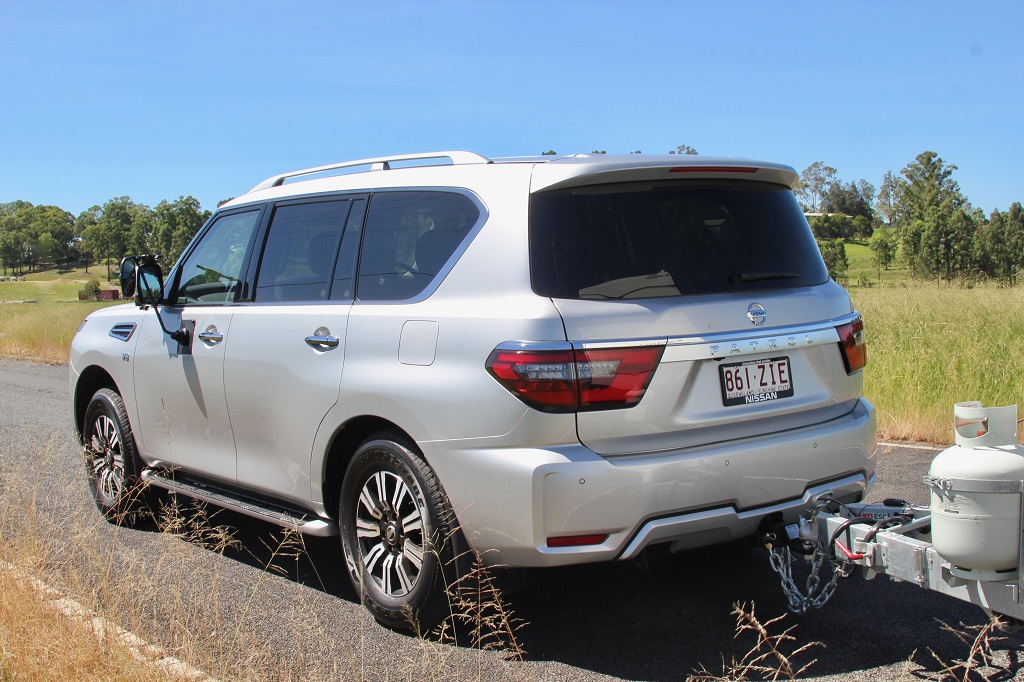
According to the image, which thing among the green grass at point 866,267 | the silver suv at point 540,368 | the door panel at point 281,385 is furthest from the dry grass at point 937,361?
the green grass at point 866,267

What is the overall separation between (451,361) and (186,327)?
7.59 feet

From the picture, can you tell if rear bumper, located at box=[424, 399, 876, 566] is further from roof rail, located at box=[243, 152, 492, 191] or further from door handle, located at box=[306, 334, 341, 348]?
roof rail, located at box=[243, 152, 492, 191]

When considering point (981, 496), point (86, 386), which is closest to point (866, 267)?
point (86, 386)

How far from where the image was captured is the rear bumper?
3.39m

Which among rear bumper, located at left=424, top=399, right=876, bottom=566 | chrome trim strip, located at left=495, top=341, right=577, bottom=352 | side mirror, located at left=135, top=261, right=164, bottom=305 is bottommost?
rear bumper, located at left=424, top=399, right=876, bottom=566

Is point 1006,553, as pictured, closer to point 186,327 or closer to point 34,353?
point 186,327

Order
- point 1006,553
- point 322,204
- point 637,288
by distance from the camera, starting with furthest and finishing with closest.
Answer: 1. point 322,204
2. point 637,288
3. point 1006,553

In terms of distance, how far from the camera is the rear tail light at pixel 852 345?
13.5 feet

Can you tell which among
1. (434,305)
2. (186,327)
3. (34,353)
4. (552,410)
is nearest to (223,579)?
(186,327)

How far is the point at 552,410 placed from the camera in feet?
11.1

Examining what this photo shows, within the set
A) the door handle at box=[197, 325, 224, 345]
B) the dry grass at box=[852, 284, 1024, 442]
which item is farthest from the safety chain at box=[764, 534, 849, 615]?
the dry grass at box=[852, 284, 1024, 442]

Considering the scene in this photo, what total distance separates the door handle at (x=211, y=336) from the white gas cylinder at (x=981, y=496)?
3.51m

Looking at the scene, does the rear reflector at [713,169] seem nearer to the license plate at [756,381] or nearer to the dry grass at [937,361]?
the license plate at [756,381]

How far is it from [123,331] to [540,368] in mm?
3599
